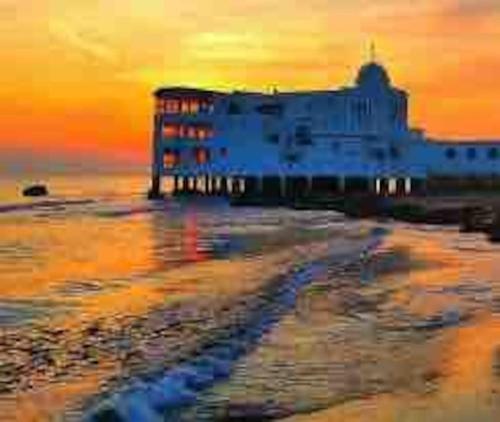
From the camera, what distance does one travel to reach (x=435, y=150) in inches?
4055

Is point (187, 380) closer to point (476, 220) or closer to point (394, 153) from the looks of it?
point (476, 220)

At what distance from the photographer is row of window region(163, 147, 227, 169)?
104m

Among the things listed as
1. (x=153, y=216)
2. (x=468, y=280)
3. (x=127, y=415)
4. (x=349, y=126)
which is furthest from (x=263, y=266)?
(x=349, y=126)

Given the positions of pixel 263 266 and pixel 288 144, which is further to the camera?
pixel 288 144

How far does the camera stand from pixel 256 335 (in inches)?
640

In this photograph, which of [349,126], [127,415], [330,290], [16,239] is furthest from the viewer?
[349,126]

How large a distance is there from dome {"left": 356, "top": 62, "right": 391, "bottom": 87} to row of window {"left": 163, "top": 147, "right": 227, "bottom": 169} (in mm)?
14737

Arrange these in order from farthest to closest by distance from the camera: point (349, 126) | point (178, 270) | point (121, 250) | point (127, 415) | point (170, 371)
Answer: point (349, 126) → point (121, 250) → point (178, 270) → point (170, 371) → point (127, 415)

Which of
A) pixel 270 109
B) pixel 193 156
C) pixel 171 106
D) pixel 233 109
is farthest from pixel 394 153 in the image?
pixel 171 106

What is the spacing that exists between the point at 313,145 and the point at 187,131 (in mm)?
12536

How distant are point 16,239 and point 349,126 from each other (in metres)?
55.5

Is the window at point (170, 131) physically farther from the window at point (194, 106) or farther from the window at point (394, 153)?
the window at point (394, 153)

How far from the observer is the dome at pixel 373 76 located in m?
104

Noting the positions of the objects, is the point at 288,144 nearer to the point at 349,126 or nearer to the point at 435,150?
the point at 349,126
